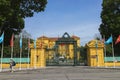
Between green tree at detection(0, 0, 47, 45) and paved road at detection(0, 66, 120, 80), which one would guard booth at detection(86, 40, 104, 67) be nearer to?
green tree at detection(0, 0, 47, 45)

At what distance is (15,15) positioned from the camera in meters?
44.8

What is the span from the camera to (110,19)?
219 feet

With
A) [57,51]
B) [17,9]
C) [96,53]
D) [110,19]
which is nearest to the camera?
[17,9]

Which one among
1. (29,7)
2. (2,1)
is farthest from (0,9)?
(29,7)

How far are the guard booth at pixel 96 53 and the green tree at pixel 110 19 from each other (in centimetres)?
905

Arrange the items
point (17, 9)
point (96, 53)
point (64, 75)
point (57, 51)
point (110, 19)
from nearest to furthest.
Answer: point (64, 75)
point (17, 9)
point (96, 53)
point (57, 51)
point (110, 19)

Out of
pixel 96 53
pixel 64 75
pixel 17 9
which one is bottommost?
pixel 64 75

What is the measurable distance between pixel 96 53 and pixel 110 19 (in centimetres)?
1270

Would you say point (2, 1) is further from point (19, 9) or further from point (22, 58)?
point (22, 58)

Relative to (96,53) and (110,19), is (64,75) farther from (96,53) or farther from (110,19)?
(110,19)

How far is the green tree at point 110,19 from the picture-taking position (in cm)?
6450

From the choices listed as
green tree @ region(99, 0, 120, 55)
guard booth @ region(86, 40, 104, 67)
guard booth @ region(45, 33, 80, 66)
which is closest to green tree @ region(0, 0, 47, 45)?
guard booth @ region(45, 33, 80, 66)

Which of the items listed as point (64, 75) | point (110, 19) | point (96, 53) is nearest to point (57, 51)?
point (96, 53)

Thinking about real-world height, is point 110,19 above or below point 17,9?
above
